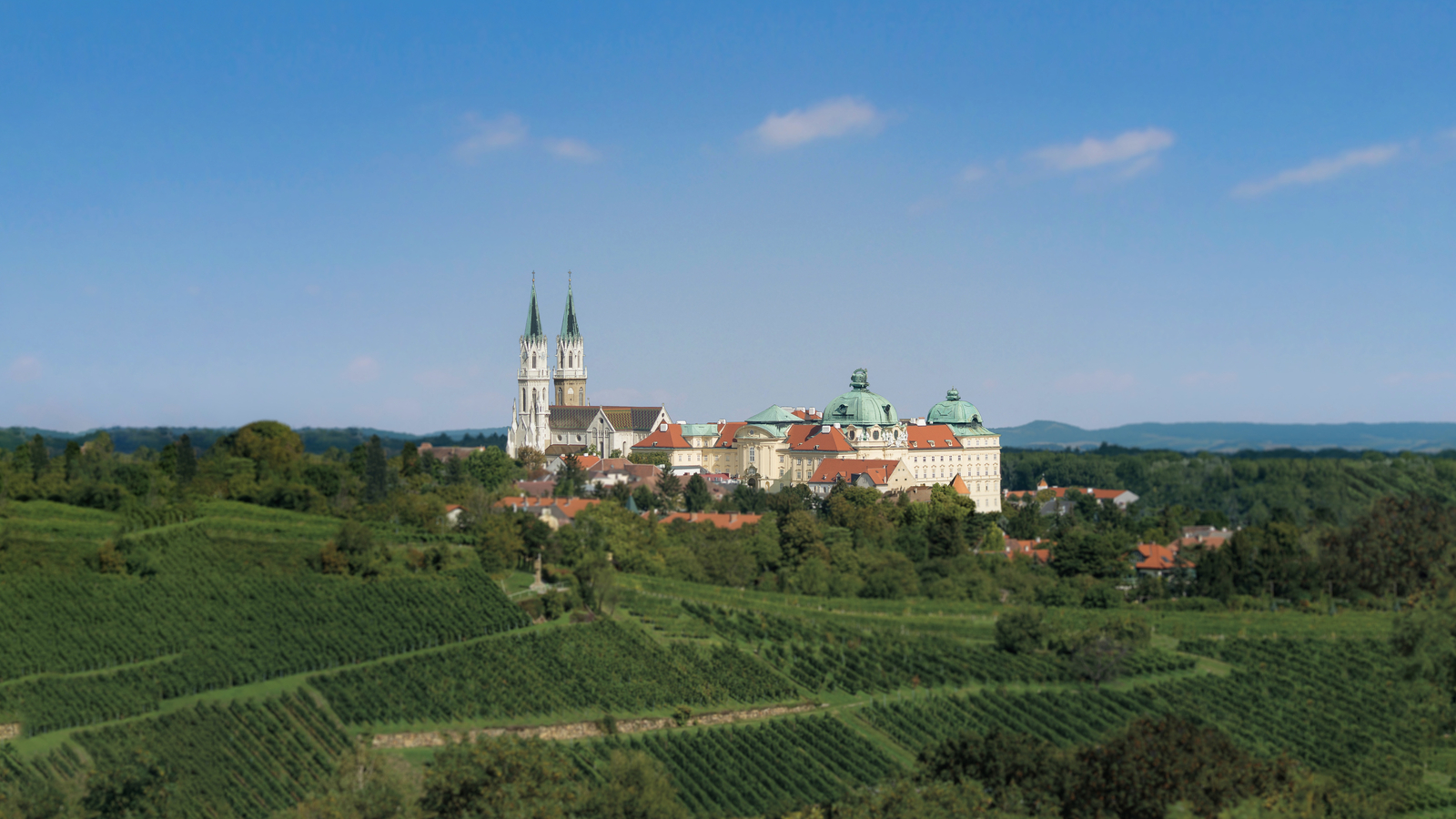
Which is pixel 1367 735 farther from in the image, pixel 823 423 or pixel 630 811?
pixel 823 423

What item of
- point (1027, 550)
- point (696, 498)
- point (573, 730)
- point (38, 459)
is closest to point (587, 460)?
point (696, 498)

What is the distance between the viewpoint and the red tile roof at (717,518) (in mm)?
63737

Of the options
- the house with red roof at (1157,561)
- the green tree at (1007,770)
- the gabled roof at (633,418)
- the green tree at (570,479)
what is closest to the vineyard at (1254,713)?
the green tree at (1007,770)

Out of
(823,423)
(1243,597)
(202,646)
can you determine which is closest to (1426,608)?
(1243,597)

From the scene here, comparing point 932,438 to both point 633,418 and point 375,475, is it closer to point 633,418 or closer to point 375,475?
point 633,418

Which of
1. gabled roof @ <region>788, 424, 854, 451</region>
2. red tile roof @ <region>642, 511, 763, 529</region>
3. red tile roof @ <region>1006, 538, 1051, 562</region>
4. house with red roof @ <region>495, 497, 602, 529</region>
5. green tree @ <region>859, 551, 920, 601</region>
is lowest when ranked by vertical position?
green tree @ <region>859, 551, 920, 601</region>

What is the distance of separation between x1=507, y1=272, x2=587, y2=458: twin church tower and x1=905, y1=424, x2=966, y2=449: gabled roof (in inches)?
1172

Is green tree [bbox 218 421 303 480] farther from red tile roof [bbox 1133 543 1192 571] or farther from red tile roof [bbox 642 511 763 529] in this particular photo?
red tile roof [bbox 1133 543 1192 571]

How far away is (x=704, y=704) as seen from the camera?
39.2m

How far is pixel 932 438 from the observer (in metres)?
91.5

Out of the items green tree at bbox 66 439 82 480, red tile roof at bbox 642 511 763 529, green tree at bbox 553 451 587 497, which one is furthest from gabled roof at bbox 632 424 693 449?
green tree at bbox 66 439 82 480

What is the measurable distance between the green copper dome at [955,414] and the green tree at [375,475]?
4687 cm

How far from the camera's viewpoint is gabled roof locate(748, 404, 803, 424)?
310 ft

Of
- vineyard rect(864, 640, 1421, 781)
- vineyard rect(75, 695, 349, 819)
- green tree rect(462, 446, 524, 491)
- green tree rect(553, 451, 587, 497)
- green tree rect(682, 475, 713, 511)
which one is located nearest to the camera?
vineyard rect(75, 695, 349, 819)
